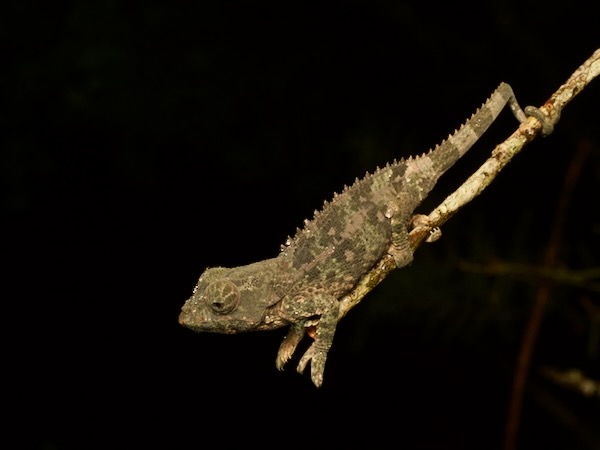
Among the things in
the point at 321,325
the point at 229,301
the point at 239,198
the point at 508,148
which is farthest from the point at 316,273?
the point at 239,198

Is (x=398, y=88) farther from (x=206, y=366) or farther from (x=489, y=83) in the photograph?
(x=206, y=366)

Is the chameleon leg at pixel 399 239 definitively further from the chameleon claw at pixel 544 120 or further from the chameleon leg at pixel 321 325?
the chameleon claw at pixel 544 120

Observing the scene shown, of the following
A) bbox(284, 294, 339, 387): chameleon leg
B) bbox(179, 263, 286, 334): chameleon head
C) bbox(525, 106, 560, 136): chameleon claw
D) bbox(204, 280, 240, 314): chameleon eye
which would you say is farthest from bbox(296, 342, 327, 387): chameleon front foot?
bbox(525, 106, 560, 136): chameleon claw

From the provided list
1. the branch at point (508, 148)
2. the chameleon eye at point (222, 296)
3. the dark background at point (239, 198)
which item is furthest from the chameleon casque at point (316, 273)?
the dark background at point (239, 198)

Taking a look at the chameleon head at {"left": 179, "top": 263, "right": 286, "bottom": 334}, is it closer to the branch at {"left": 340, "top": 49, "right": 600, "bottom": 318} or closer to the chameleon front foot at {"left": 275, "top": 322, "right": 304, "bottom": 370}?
the chameleon front foot at {"left": 275, "top": 322, "right": 304, "bottom": 370}

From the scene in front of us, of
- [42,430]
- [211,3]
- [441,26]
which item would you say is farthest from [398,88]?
[42,430]

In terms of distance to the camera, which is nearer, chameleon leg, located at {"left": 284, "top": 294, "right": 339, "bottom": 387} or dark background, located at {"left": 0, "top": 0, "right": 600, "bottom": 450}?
chameleon leg, located at {"left": 284, "top": 294, "right": 339, "bottom": 387}

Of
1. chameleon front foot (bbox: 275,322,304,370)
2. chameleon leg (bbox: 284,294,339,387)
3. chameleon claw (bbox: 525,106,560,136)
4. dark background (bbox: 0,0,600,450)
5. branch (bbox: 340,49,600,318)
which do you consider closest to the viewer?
branch (bbox: 340,49,600,318)
